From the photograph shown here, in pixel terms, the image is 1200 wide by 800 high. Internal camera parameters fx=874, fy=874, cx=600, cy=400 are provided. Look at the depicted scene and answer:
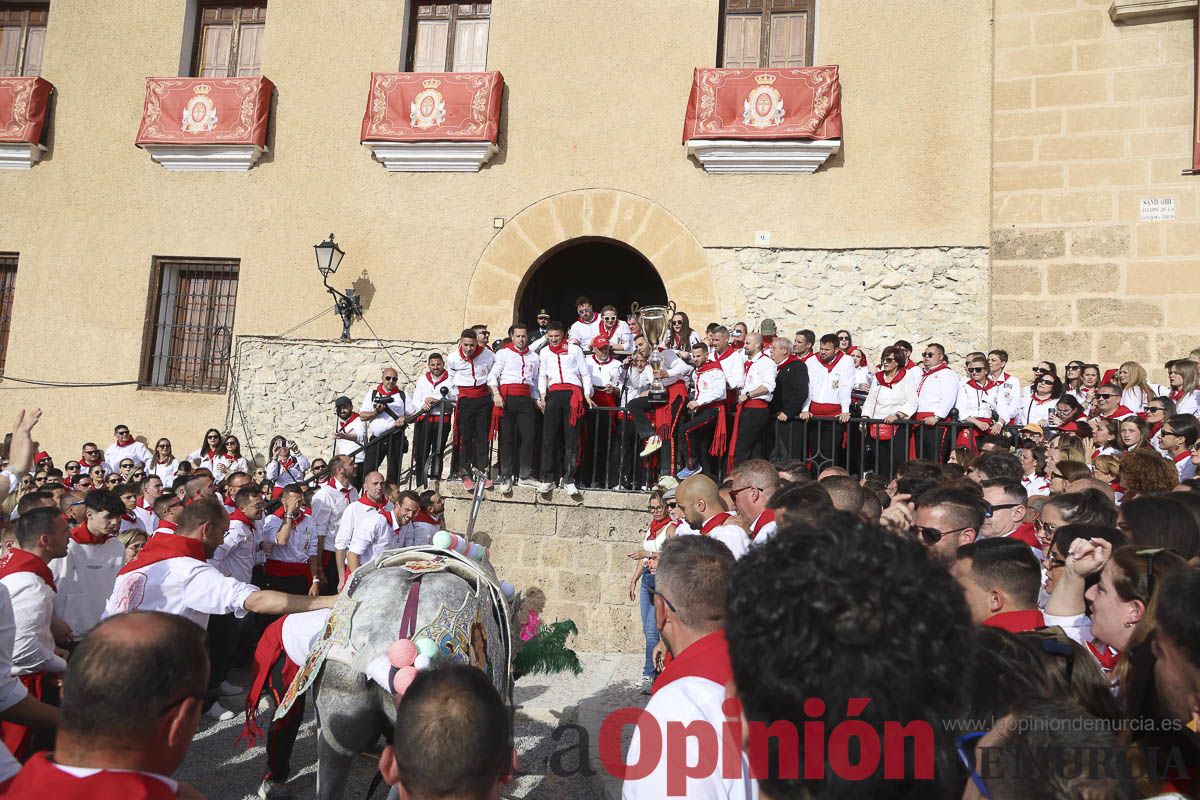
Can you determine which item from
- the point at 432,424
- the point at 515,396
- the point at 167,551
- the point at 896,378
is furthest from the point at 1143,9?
the point at 167,551

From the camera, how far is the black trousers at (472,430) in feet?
29.8

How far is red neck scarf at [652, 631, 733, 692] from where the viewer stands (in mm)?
2149

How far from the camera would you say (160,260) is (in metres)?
12.8

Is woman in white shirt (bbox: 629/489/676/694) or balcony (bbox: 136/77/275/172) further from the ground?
balcony (bbox: 136/77/275/172)

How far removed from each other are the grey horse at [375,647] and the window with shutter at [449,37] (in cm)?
1003

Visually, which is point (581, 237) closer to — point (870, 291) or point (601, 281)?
point (601, 281)

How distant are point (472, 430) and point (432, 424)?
2.14 ft

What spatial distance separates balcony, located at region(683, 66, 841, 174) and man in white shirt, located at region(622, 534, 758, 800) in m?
9.57

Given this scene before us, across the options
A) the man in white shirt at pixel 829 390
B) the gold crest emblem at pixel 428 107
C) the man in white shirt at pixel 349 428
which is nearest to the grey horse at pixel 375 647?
the man in white shirt at pixel 829 390

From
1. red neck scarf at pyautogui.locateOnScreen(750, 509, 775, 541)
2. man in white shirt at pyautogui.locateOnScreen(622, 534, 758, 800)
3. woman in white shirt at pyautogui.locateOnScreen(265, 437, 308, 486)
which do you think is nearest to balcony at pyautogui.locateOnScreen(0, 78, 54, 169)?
woman in white shirt at pyautogui.locateOnScreen(265, 437, 308, 486)

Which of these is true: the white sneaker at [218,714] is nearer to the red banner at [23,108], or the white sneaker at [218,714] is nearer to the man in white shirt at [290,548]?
the man in white shirt at [290,548]

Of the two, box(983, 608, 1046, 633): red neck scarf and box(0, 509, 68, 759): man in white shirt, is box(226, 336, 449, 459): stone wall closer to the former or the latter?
box(0, 509, 68, 759): man in white shirt

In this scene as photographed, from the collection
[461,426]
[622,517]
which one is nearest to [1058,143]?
[622,517]

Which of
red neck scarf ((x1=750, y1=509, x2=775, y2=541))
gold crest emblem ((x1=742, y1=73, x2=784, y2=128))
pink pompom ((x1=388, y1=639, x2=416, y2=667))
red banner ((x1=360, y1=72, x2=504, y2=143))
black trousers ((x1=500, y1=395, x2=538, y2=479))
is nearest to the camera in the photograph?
pink pompom ((x1=388, y1=639, x2=416, y2=667))
